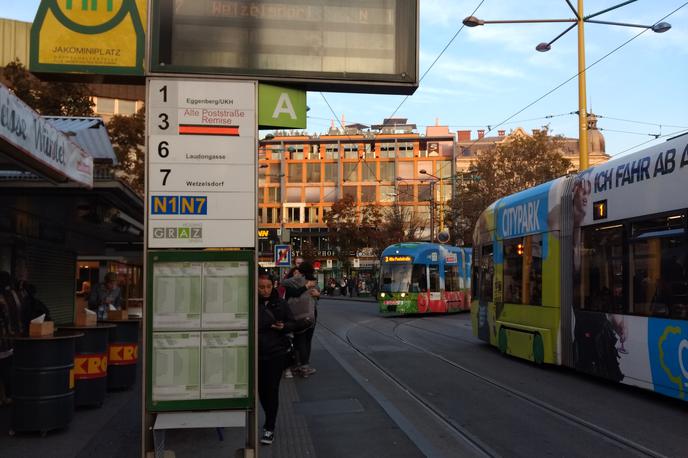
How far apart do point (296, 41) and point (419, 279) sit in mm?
24210

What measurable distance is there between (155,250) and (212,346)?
2.94ft

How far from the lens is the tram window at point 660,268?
27.3 ft

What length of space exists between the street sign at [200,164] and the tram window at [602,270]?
624 cm

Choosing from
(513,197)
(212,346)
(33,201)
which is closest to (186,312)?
(212,346)

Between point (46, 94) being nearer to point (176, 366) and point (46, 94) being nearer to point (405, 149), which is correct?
point (176, 366)

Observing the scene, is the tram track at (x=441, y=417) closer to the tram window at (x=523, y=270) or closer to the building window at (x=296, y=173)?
the tram window at (x=523, y=270)

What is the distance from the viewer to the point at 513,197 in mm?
13891

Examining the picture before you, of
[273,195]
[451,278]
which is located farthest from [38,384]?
[273,195]

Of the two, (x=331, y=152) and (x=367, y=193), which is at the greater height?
(x=331, y=152)

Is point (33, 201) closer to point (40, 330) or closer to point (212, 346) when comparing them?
point (40, 330)

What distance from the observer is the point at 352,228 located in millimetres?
62062

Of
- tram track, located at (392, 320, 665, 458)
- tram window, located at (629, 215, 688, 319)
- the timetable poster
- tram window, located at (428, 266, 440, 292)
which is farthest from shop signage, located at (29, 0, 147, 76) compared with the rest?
tram window, located at (428, 266, 440, 292)

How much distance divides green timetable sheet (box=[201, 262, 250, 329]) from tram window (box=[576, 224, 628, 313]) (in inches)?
240

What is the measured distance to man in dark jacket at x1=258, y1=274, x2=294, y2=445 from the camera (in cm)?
→ 671
